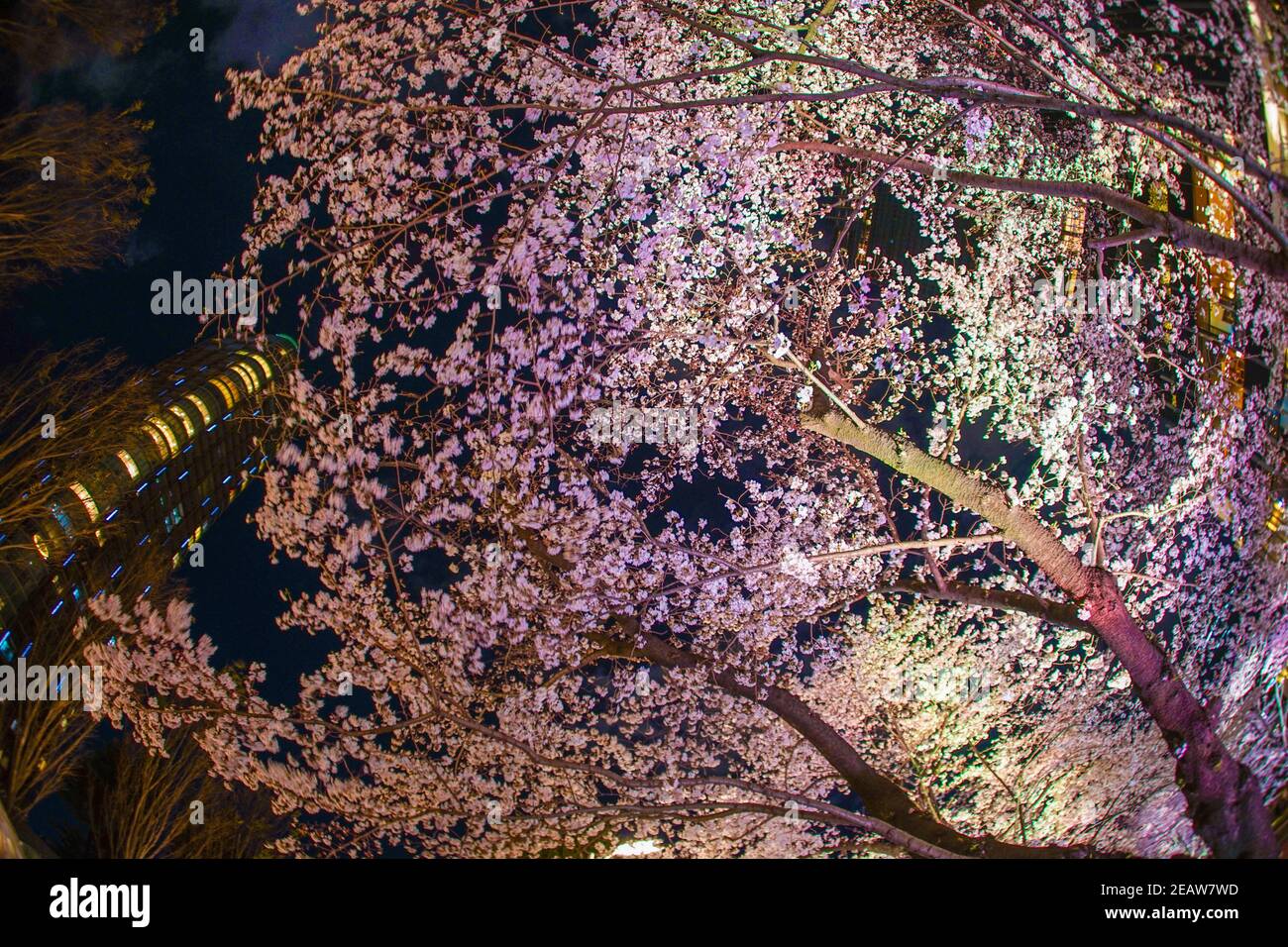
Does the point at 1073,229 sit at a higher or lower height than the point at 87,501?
higher

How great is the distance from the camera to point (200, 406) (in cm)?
499

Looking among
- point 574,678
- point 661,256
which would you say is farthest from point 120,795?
point 661,256

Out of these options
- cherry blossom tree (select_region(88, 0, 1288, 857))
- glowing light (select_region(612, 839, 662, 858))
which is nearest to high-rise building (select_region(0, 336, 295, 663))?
cherry blossom tree (select_region(88, 0, 1288, 857))

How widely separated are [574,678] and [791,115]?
17.5ft

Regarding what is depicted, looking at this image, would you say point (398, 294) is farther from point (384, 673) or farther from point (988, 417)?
point (988, 417)

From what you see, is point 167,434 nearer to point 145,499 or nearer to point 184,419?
point 184,419

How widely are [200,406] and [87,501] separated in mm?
1062

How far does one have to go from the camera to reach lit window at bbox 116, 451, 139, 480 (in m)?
5.11

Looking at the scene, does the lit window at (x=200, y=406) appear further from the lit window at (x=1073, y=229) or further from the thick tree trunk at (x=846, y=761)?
the lit window at (x=1073, y=229)

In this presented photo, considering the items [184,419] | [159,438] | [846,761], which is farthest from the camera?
[159,438]
